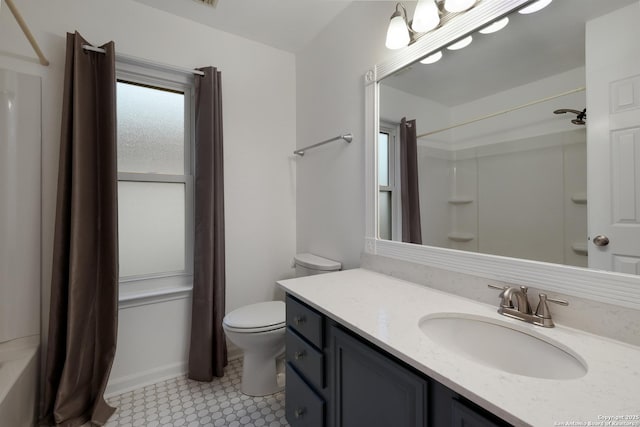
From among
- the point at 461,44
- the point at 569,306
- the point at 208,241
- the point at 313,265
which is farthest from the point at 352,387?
the point at 461,44

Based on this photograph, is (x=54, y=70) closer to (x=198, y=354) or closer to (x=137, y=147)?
(x=137, y=147)

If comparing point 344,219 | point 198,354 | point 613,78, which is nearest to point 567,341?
point 613,78

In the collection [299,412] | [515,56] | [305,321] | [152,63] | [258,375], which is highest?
[152,63]

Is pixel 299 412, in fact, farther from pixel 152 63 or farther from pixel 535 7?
pixel 152 63

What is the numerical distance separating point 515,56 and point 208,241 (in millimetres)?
1773

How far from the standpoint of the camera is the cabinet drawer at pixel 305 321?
1.03 metres

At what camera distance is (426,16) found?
3.82ft

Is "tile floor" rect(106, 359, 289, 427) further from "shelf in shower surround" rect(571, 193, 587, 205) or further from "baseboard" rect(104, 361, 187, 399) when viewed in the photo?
"shelf in shower surround" rect(571, 193, 587, 205)

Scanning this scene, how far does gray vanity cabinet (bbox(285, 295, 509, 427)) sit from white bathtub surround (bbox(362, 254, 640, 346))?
18.8 inches

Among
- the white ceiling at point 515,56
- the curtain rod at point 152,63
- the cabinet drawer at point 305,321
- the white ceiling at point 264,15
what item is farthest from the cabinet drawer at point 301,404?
the white ceiling at point 264,15

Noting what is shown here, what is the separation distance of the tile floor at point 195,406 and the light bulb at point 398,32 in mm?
1940

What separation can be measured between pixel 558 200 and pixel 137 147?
7.14ft

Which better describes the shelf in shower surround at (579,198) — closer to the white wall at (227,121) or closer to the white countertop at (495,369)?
the white countertop at (495,369)

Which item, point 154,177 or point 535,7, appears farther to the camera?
point 154,177
